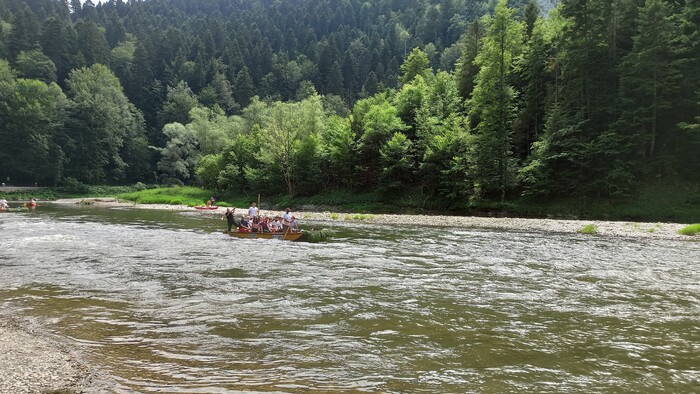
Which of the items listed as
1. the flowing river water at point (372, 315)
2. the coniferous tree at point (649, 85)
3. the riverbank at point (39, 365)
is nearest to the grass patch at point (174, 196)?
the flowing river water at point (372, 315)

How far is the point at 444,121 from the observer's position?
53.8 m

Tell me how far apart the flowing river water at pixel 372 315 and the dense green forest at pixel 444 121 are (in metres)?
21.8

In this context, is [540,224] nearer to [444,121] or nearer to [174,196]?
[444,121]

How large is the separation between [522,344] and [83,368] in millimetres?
9015

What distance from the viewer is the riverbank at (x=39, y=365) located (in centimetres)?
703

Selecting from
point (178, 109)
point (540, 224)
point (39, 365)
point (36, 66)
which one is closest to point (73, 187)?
point (178, 109)

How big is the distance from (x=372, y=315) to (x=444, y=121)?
45266 millimetres

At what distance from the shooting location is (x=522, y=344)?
961 centimetres

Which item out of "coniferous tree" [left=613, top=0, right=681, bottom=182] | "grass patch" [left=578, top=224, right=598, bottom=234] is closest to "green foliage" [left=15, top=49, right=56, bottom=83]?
"coniferous tree" [left=613, top=0, right=681, bottom=182]

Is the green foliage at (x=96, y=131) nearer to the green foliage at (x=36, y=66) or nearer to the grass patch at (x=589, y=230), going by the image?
the green foliage at (x=36, y=66)

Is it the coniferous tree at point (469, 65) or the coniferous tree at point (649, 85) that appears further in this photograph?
the coniferous tree at point (469, 65)

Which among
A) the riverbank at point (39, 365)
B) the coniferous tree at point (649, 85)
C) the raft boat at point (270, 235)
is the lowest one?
the riverbank at point (39, 365)

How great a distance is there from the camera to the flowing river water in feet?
26.0

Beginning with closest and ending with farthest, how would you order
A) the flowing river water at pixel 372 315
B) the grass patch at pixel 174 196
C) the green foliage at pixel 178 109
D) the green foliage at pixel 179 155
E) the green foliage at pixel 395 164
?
1. the flowing river water at pixel 372 315
2. the green foliage at pixel 395 164
3. the grass patch at pixel 174 196
4. the green foliage at pixel 179 155
5. the green foliage at pixel 178 109
